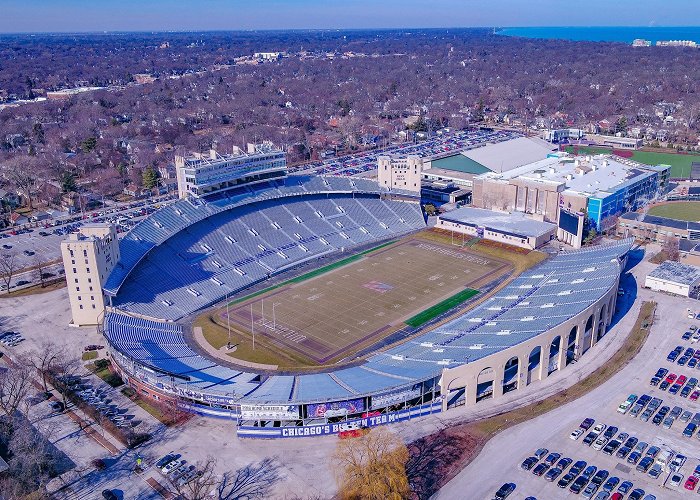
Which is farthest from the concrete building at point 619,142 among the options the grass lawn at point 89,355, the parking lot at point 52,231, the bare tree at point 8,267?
the bare tree at point 8,267

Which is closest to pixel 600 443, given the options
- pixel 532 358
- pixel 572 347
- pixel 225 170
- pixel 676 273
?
pixel 532 358

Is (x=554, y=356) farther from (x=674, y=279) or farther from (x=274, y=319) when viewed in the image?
(x=274, y=319)

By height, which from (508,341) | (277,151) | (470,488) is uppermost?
(277,151)

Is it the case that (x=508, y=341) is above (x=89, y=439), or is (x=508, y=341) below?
above

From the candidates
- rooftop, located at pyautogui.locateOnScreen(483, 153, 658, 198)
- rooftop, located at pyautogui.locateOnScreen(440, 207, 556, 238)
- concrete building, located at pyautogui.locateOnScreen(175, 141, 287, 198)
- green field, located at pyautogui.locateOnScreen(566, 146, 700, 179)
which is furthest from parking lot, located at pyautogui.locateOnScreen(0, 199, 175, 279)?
green field, located at pyautogui.locateOnScreen(566, 146, 700, 179)

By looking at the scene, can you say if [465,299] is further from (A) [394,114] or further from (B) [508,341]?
(A) [394,114]

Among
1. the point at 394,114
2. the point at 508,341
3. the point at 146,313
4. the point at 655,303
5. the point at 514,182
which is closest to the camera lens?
the point at 508,341

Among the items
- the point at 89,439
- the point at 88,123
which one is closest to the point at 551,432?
the point at 89,439
